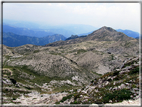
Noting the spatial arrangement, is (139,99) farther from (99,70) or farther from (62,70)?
(99,70)

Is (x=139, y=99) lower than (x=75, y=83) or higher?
higher

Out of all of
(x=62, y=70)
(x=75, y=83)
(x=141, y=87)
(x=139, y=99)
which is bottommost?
(x=75, y=83)

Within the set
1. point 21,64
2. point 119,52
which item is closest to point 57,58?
point 21,64

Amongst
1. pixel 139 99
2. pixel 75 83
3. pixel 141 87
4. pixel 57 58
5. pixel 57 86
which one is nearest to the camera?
pixel 139 99

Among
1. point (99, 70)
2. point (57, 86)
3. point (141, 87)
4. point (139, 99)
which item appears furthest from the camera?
point (99, 70)

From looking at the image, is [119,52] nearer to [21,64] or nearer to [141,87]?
[21,64]

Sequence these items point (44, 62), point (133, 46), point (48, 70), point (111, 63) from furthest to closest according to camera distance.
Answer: point (133, 46) → point (111, 63) → point (44, 62) → point (48, 70)

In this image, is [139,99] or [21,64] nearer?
[139,99]

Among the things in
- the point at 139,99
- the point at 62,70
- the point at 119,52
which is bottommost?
the point at 62,70

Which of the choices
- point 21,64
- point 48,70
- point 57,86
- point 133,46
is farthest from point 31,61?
point 133,46
